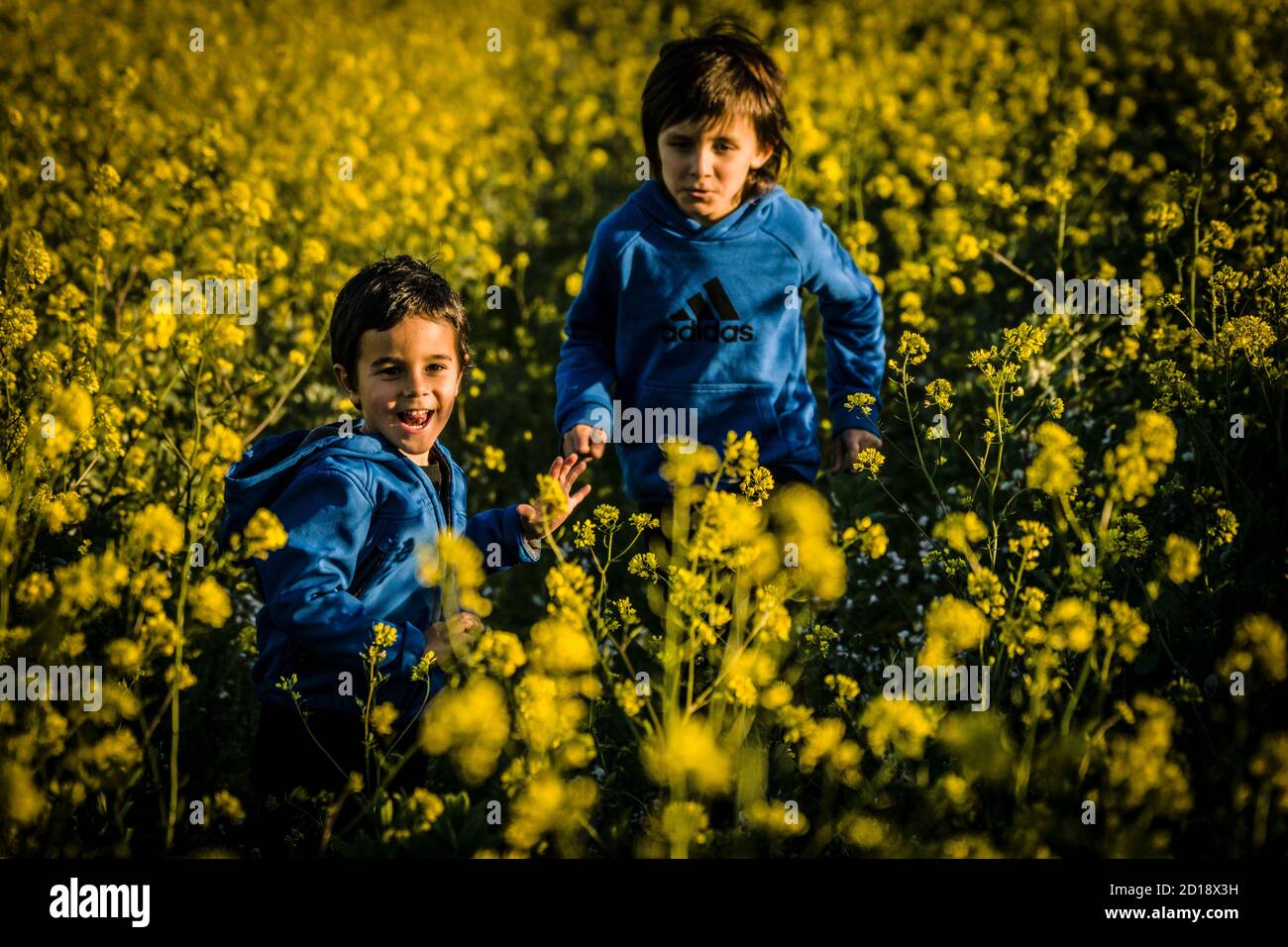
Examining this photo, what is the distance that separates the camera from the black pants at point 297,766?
2.14m

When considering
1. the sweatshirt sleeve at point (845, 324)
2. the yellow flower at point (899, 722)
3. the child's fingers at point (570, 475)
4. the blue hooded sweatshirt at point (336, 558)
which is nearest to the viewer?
the yellow flower at point (899, 722)

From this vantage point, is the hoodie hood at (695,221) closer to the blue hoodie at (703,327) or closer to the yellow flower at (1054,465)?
the blue hoodie at (703,327)

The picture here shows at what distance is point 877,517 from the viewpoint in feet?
11.6

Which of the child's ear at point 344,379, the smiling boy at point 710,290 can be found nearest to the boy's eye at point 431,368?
the child's ear at point 344,379

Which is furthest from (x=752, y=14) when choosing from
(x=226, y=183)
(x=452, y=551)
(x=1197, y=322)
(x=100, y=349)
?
(x=452, y=551)

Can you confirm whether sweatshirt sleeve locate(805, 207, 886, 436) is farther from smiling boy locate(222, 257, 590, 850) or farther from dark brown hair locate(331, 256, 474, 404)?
dark brown hair locate(331, 256, 474, 404)

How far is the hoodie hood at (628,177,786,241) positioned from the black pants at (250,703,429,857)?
1428 mm

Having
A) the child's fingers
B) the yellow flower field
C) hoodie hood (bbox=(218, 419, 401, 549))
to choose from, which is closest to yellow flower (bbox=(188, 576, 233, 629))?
the yellow flower field

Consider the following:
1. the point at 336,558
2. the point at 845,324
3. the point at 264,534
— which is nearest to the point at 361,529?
the point at 336,558

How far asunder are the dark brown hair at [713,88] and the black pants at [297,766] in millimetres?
1635

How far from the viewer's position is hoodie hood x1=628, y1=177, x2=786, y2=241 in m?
2.64

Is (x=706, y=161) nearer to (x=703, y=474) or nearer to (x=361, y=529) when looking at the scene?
(x=703, y=474)

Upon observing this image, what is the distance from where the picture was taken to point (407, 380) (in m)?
2.23

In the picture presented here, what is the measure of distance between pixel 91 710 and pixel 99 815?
0.45 meters
